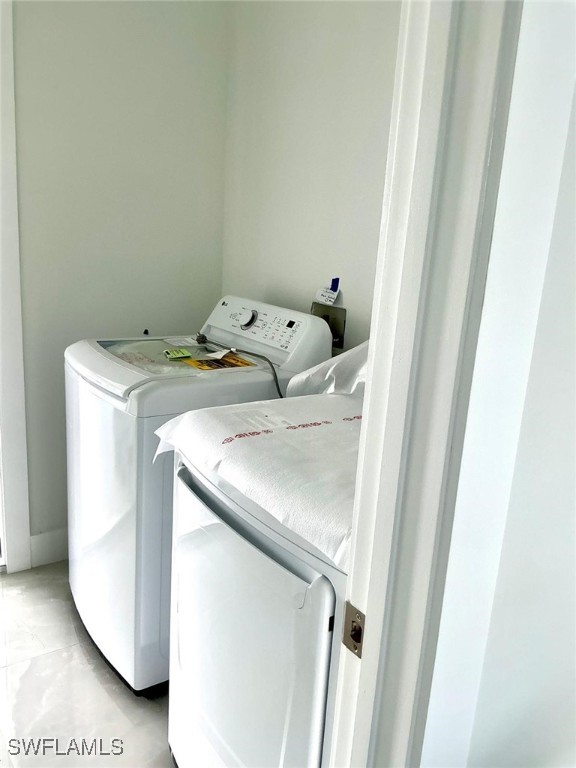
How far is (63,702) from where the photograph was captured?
68.2 inches

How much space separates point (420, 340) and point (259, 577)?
660mm

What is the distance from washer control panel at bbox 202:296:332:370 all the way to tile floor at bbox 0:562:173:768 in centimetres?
107

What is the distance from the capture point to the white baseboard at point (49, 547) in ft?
7.68

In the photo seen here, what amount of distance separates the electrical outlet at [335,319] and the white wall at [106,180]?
70 cm

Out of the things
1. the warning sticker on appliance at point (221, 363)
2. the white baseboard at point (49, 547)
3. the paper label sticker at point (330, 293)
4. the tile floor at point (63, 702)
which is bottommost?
the tile floor at point (63, 702)

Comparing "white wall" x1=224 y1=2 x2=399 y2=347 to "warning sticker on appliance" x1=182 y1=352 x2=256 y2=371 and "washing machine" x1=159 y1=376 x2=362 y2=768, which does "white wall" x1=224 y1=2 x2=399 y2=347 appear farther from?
"washing machine" x1=159 y1=376 x2=362 y2=768

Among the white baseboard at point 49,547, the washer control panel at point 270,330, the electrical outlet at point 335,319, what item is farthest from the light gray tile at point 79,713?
the electrical outlet at point 335,319

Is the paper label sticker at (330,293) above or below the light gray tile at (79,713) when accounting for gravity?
above

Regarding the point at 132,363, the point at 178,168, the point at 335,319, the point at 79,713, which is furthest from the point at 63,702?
the point at 178,168

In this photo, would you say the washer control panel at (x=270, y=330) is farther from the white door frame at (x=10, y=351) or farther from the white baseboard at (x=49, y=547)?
the white baseboard at (x=49, y=547)

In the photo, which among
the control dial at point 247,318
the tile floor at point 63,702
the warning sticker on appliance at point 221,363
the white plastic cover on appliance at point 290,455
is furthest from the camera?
the control dial at point 247,318

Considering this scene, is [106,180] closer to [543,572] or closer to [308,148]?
[308,148]

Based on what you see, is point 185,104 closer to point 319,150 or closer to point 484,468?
point 319,150

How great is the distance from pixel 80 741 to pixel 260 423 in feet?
3.38
